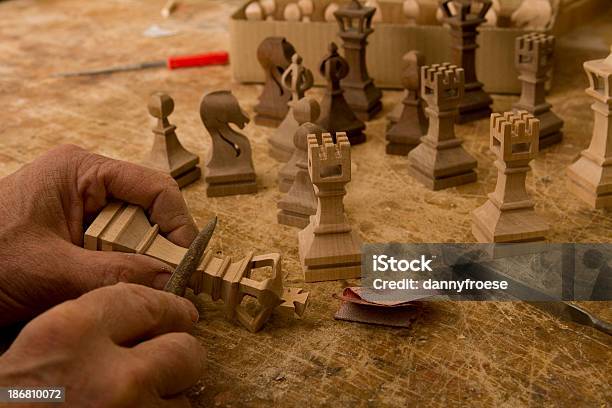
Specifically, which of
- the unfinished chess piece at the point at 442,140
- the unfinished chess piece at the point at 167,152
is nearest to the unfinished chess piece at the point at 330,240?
the unfinished chess piece at the point at 442,140

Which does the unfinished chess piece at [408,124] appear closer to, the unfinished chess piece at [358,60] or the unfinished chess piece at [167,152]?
the unfinished chess piece at [358,60]

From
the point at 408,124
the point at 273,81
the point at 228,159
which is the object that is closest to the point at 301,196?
the point at 228,159

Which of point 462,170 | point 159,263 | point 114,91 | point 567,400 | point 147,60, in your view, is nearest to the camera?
point 567,400

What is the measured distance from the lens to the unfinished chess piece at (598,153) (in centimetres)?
176

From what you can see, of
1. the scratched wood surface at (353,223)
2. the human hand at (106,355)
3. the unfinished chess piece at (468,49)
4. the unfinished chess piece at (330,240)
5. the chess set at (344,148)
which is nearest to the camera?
the human hand at (106,355)

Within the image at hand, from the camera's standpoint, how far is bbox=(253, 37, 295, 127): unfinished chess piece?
7.44 feet

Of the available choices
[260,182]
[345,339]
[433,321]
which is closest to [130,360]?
[345,339]

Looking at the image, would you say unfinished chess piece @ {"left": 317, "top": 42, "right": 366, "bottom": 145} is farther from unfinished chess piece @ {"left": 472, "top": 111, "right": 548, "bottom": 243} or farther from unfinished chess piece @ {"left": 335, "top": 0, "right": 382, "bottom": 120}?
unfinished chess piece @ {"left": 472, "top": 111, "right": 548, "bottom": 243}

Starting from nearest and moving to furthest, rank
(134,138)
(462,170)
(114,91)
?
1. (462,170)
2. (134,138)
3. (114,91)

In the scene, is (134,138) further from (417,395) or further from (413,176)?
(417,395)

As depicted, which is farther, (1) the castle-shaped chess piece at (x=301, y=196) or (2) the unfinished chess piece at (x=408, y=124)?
(2) the unfinished chess piece at (x=408, y=124)

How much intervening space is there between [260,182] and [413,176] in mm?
417

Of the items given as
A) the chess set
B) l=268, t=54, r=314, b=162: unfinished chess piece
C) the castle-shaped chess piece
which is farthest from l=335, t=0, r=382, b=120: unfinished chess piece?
the castle-shaped chess piece

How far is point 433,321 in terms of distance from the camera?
143 centimetres
